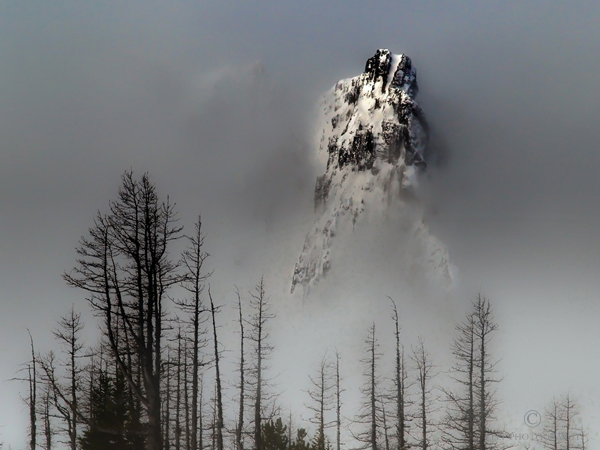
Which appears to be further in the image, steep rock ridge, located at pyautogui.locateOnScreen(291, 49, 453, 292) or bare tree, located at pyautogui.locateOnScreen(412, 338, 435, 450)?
steep rock ridge, located at pyautogui.locateOnScreen(291, 49, 453, 292)

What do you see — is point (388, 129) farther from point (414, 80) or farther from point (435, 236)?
point (435, 236)

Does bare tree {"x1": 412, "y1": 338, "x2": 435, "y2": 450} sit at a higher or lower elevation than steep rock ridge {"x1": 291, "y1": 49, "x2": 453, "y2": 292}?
lower

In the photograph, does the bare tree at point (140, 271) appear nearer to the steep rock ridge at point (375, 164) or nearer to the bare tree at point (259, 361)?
the bare tree at point (259, 361)

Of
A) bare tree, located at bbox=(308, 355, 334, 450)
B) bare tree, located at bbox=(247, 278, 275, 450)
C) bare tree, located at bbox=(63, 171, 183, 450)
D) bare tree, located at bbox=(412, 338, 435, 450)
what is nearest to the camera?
bare tree, located at bbox=(63, 171, 183, 450)

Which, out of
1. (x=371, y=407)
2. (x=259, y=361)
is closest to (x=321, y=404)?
(x=371, y=407)

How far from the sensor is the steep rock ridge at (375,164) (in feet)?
317

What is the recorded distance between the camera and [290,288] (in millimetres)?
104312

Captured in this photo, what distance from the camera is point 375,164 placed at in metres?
101

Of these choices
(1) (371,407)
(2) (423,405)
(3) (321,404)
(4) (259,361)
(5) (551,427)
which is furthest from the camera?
(5) (551,427)

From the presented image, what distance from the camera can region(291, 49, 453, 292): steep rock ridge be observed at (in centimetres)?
9662

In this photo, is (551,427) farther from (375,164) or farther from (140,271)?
(375,164)

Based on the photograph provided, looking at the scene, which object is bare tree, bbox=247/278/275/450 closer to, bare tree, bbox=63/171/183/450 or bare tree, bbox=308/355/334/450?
bare tree, bbox=308/355/334/450

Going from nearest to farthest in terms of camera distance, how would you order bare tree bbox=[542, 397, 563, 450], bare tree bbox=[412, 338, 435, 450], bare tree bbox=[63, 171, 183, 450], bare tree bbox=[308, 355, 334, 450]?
bare tree bbox=[63, 171, 183, 450] < bare tree bbox=[412, 338, 435, 450] < bare tree bbox=[308, 355, 334, 450] < bare tree bbox=[542, 397, 563, 450]

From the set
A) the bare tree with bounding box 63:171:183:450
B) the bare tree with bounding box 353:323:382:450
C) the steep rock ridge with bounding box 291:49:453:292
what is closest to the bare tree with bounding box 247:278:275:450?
the bare tree with bounding box 353:323:382:450
